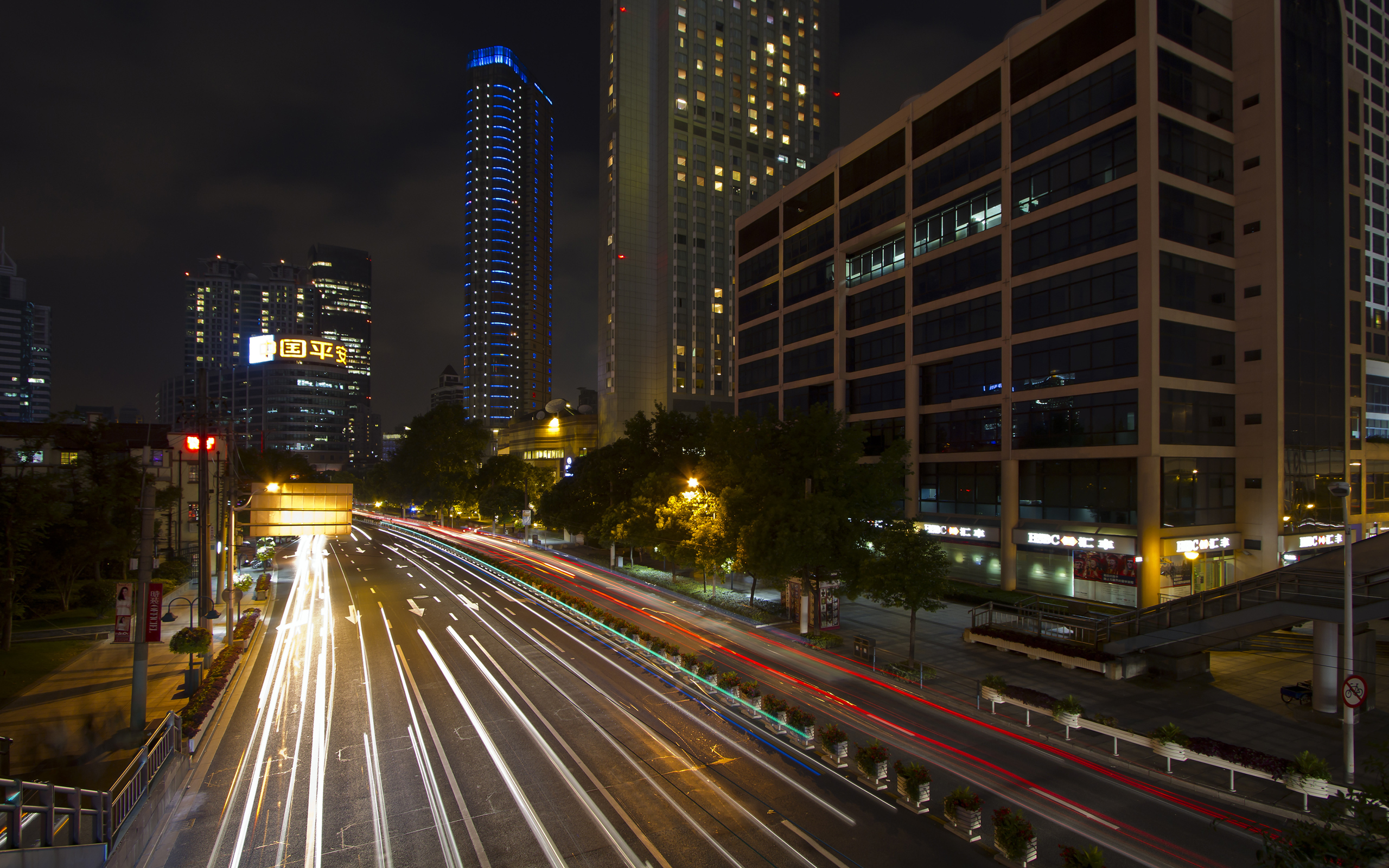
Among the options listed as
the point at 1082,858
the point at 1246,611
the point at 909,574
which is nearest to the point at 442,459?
the point at 909,574

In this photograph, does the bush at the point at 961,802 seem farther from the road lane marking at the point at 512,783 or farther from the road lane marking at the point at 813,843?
the road lane marking at the point at 512,783

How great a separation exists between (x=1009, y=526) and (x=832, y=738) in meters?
27.9

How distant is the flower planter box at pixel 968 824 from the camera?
13102 mm

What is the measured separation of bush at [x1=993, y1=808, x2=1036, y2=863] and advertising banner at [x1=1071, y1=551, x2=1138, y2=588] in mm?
26213

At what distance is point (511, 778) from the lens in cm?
1577

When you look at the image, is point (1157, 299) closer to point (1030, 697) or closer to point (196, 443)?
point (1030, 697)

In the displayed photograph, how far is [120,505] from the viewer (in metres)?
34.8

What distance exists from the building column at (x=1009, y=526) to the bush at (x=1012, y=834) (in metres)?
29.8

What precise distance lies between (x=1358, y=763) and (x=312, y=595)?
161 feet

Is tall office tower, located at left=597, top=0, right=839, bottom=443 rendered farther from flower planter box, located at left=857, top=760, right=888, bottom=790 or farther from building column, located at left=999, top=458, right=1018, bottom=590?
flower planter box, located at left=857, top=760, right=888, bottom=790

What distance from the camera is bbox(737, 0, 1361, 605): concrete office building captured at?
33.7 metres

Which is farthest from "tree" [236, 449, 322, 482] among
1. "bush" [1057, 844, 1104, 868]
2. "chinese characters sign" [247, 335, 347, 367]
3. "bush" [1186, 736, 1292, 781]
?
"bush" [1186, 736, 1292, 781]

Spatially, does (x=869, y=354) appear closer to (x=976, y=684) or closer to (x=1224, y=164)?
(x=1224, y=164)

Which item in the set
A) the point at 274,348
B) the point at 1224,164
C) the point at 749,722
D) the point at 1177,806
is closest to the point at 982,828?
the point at 1177,806
